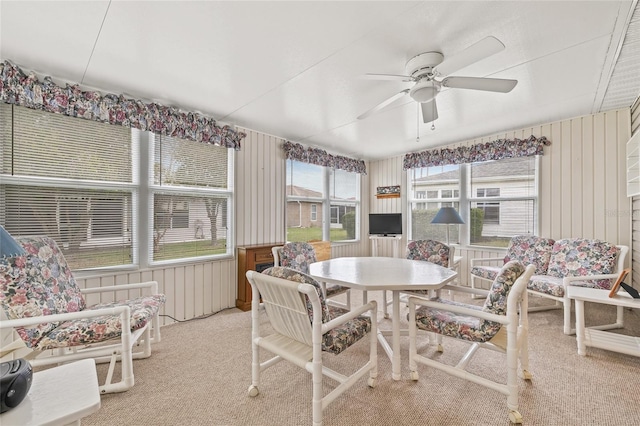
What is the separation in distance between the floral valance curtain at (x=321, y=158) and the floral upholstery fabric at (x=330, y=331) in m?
2.96

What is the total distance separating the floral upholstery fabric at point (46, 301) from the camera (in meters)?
1.75

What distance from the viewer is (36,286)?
1.88 m

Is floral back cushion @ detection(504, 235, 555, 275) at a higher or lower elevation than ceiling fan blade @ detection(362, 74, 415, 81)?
lower

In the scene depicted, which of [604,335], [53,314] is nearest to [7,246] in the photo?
[53,314]

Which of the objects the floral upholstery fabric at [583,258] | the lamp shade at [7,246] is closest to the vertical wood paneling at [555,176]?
the floral upholstery fabric at [583,258]

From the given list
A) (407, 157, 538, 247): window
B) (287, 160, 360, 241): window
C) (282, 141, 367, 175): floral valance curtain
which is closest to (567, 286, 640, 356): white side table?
(407, 157, 538, 247): window

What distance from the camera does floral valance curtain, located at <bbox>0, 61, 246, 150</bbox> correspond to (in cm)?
217

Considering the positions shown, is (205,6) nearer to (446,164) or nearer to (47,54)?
(47,54)

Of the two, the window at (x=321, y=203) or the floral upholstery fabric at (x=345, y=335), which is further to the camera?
the window at (x=321, y=203)

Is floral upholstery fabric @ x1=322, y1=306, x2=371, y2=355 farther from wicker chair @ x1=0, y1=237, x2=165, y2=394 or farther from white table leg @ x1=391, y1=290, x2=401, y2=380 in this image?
wicker chair @ x1=0, y1=237, x2=165, y2=394

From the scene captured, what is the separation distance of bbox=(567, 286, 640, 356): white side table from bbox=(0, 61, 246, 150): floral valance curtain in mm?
3985

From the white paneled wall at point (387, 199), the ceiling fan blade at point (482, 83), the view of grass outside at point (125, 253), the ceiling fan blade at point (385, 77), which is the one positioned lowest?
the view of grass outside at point (125, 253)

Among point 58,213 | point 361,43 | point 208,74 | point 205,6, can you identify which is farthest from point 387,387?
point 58,213

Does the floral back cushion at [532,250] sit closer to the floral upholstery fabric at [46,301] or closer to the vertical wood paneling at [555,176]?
the vertical wood paneling at [555,176]
